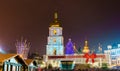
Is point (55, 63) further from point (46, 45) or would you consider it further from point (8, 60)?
point (8, 60)

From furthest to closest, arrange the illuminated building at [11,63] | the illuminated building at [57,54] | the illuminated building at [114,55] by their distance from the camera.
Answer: the illuminated building at [114,55] → the illuminated building at [57,54] → the illuminated building at [11,63]

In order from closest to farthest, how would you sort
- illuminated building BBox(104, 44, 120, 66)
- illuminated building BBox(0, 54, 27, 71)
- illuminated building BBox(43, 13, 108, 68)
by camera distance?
illuminated building BBox(0, 54, 27, 71) → illuminated building BBox(43, 13, 108, 68) → illuminated building BBox(104, 44, 120, 66)

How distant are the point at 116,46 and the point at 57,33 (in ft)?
146

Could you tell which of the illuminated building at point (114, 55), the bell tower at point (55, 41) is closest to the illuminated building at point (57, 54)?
the bell tower at point (55, 41)

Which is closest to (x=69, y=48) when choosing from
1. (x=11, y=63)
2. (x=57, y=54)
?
(x=57, y=54)

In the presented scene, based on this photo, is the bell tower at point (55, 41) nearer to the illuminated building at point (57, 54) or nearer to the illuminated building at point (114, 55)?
the illuminated building at point (57, 54)

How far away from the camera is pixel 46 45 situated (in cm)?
12700

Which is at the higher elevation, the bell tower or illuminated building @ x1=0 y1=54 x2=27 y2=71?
the bell tower

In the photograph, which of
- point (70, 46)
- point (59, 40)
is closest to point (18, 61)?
point (59, 40)

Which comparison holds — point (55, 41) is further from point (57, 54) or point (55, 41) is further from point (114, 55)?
point (114, 55)

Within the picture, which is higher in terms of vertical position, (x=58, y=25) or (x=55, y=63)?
(x=58, y=25)

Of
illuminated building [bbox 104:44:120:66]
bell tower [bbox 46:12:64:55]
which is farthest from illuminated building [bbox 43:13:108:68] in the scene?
illuminated building [bbox 104:44:120:66]

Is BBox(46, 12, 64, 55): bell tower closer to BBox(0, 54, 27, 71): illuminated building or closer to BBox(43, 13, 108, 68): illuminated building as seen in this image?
BBox(43, 13, 108, 68): illuminated building

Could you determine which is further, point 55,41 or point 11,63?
point 55,41
